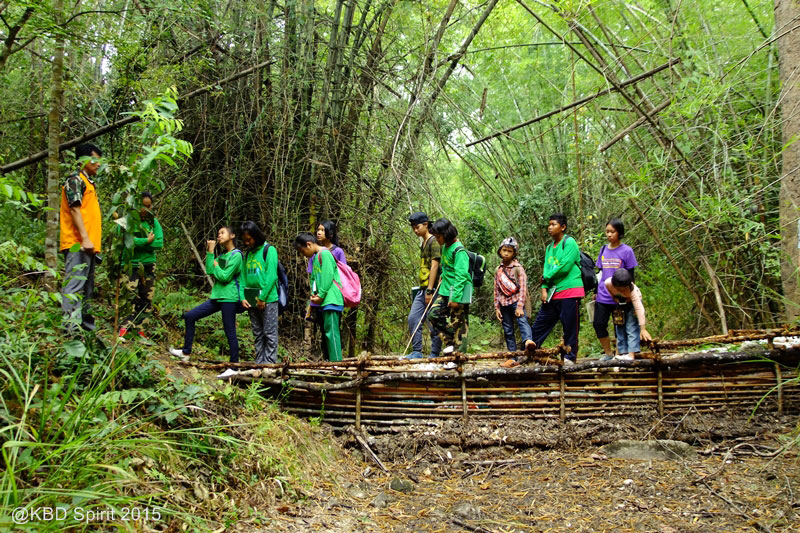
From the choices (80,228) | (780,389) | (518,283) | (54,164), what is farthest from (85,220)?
(780,389)

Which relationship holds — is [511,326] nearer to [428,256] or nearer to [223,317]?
[428,256]

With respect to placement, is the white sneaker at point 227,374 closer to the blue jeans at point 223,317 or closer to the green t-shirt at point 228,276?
the blue jeans at point 223,317

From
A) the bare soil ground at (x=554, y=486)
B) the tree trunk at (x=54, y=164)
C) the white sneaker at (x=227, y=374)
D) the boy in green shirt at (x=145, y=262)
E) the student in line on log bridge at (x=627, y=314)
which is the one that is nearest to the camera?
the bare soil ground at (x=554, y=486)

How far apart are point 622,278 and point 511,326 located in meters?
1.22

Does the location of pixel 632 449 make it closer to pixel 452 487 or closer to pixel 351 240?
pixel 452 487

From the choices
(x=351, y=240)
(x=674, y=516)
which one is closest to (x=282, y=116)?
(x=351, y=240)

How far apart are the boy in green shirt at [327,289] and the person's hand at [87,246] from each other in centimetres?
156

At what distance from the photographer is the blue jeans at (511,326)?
4.88 metres

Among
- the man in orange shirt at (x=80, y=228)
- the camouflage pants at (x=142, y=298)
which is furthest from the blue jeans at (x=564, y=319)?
the man in orange shirt at (x=80, y=228)

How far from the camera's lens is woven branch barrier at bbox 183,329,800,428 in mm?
3990

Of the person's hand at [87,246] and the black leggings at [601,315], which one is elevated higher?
the person's hand at [87,246]

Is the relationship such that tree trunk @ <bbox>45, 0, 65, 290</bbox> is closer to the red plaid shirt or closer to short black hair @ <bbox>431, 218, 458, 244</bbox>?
short black hair @ <bbox>431, 218, 458, 244</bbox>


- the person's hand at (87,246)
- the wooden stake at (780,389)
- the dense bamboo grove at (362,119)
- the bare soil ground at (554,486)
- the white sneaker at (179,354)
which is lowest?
the bare soil ground at (554,486)

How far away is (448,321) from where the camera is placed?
4816 mm
